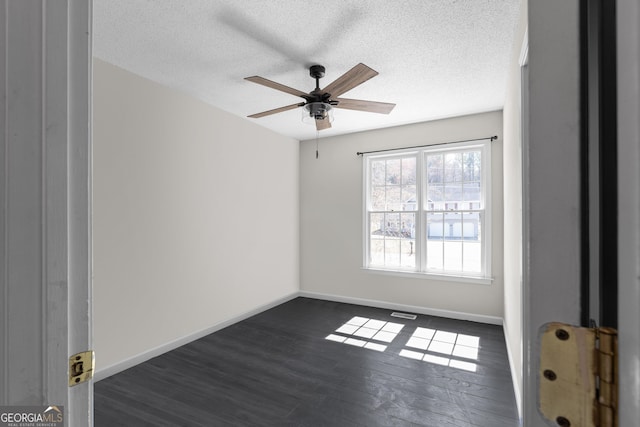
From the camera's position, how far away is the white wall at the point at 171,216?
2.72 metres

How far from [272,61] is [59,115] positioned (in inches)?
91.4

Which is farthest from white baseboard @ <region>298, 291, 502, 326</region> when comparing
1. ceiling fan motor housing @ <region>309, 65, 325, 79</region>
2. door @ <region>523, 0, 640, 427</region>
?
door @ <region>523, 0, 640, 427</region>

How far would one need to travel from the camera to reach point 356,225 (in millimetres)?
4902

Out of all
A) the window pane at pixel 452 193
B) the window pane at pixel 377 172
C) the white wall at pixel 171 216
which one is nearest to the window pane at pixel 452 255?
the window pane at pixel 452 193

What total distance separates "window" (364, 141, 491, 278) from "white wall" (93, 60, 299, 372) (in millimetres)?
1640

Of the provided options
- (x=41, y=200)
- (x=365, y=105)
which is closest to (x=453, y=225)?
(x=365, y=105)

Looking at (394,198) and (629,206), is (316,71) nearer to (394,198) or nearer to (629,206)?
(394,198)

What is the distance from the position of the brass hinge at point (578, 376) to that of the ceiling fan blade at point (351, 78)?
2.04 m

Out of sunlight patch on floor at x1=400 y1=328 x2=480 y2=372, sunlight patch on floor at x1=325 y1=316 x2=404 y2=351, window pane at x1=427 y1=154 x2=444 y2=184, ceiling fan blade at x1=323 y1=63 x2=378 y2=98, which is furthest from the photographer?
window pane at x1=427 y1=154 x2=444 y2=184

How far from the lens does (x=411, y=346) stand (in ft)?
10.7

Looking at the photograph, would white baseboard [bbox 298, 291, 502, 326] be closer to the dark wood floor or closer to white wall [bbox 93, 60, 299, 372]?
the dark wood floor

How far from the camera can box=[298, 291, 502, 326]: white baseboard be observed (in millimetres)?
3953

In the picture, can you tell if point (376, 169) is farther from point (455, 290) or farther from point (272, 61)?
point (272, 61)

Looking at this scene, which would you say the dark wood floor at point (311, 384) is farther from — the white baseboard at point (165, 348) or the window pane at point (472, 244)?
the window pane at point (472, 244)
